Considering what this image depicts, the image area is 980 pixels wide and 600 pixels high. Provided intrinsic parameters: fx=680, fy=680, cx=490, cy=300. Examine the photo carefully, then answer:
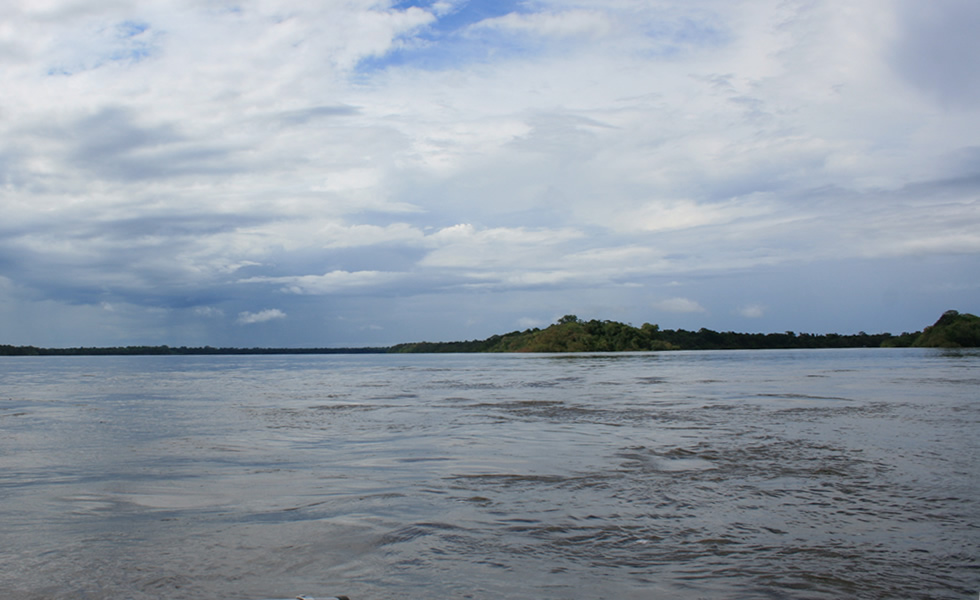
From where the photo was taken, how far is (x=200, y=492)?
864 cm

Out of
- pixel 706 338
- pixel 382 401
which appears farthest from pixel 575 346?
pixel 382 401

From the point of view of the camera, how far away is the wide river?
5109mm

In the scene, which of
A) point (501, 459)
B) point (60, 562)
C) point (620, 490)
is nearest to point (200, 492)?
point (60, 562)

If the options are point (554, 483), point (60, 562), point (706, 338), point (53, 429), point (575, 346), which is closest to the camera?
point (60, 562)

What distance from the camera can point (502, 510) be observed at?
736 centimetres

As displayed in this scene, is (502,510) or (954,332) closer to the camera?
(502,510)

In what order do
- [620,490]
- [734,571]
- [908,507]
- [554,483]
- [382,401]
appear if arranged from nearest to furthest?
[734,571] → [908,507] → [620,490] → [554,483] → [382,401]

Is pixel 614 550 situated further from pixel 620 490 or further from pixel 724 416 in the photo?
pixel 724 416

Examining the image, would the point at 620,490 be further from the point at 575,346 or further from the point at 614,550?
the point at 575,346

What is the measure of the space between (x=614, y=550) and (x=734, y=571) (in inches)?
40.0

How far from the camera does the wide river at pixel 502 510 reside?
16.8ft

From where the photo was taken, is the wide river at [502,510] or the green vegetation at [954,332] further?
the green vegetation at [954,332]

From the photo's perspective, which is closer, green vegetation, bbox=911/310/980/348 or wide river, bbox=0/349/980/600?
wide river, bbox=0/349/980/600

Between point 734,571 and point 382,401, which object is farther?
point 382,401
